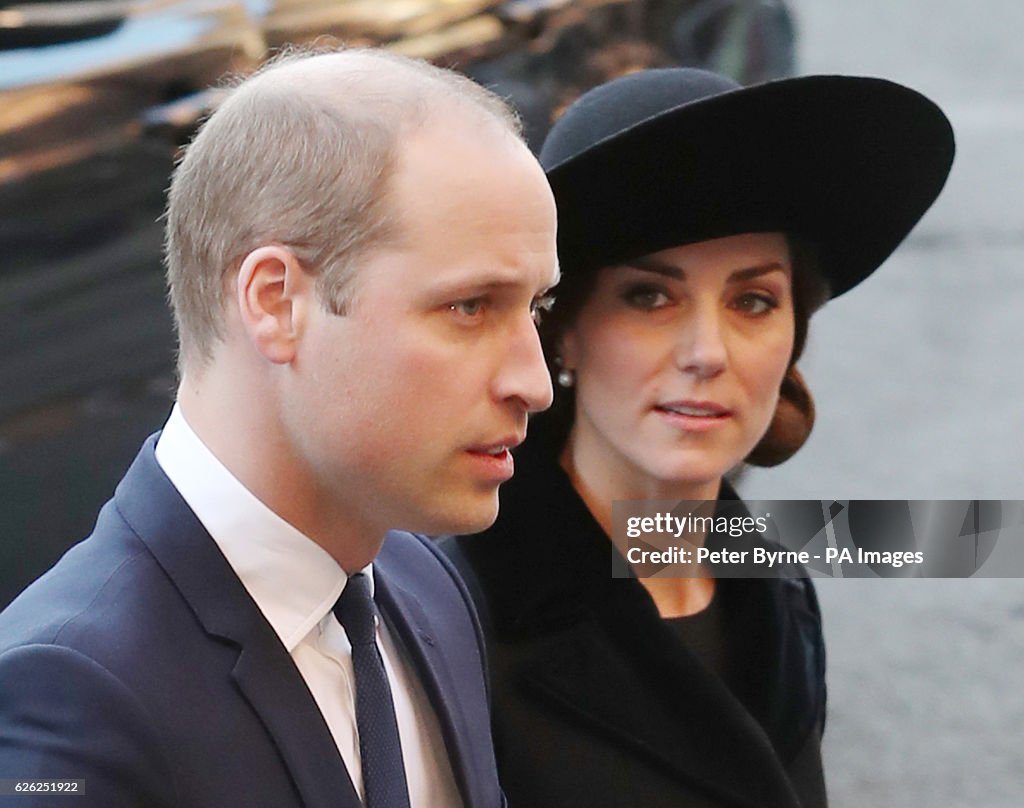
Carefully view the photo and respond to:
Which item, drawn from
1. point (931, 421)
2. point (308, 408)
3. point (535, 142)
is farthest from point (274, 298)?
point (931, 421)

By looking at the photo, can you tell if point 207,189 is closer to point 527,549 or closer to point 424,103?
point 424,103

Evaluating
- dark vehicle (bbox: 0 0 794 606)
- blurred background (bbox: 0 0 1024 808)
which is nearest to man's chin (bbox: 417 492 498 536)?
blurred background (bbox: 0 0 1024 808)

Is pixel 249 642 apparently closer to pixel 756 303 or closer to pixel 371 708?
pixel 371 708

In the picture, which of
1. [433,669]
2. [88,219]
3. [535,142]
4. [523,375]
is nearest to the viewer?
[523,375]

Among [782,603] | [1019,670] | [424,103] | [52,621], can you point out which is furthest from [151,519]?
[1019,670]

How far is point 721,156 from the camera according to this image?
1797 millimetres

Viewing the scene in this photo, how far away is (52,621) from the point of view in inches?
45.4

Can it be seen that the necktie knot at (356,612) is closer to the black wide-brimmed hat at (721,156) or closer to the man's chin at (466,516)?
the man's chin at (466,516)

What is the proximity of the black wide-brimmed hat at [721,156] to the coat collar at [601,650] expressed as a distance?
0.31 meters

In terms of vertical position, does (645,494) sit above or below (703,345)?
below

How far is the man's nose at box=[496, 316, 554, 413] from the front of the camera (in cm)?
126

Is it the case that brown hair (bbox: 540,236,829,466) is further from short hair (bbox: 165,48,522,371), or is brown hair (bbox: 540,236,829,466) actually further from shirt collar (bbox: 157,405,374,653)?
shirt collar (bbox: 157,405,374,653)

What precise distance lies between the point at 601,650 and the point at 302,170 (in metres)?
0.82

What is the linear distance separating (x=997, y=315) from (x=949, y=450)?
1250 mm
